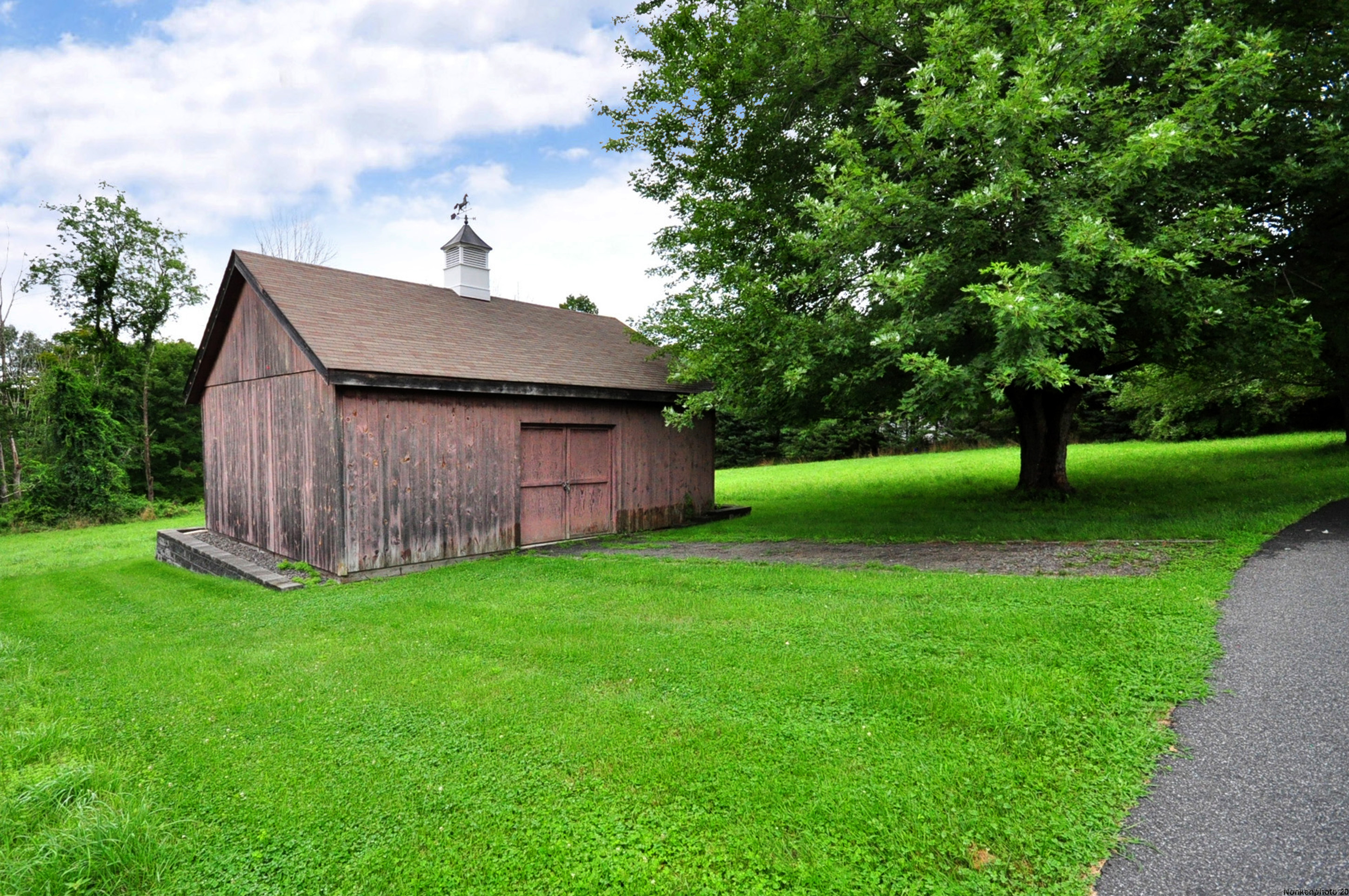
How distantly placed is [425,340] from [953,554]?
7.67 meters

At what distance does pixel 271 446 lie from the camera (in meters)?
9.65

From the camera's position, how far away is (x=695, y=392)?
12.3 m

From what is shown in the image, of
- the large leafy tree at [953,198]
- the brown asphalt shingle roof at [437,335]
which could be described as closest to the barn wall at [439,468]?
the brown asphalt shingle roof at [437,335]

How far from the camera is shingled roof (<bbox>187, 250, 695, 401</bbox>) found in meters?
8.42

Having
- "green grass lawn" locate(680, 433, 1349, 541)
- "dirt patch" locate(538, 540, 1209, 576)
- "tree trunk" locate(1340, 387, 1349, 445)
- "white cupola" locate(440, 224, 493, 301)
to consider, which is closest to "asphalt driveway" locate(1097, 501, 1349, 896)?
"dirt patch" locate(538, 540, 1209, 576)

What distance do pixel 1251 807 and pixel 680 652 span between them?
3.12m

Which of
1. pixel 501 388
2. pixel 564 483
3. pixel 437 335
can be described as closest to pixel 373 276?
pixel 437 335

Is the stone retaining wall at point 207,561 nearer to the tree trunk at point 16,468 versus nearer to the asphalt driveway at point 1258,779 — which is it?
the asphalt driveway at point 1258,779

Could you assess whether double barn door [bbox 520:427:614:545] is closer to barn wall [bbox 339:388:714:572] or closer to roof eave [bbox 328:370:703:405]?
barn wall [bbox 339:388:714:572]

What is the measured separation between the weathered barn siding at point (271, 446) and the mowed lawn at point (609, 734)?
1.68 m

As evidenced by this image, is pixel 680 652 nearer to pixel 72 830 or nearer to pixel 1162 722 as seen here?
pixel 1162 722

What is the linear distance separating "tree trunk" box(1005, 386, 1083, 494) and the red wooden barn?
6009 mm

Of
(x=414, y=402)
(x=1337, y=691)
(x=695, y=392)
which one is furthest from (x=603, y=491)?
(x=1337, y=691)

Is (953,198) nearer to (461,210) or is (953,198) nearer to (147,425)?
(461,210)
